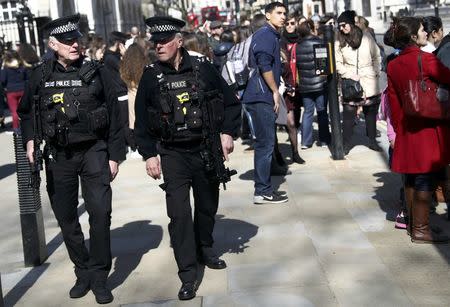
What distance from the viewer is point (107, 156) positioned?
17.4ft

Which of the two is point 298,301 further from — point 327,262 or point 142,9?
point 142,9

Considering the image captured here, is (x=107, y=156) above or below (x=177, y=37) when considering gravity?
below

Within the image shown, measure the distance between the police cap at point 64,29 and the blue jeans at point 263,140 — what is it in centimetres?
278

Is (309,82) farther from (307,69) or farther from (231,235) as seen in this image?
(231,235)

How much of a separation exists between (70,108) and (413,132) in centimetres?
Answer: 259

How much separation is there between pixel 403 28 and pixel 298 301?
229 cm

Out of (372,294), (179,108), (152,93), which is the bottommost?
(372,294)

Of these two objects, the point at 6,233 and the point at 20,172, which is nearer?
the point at 20,172

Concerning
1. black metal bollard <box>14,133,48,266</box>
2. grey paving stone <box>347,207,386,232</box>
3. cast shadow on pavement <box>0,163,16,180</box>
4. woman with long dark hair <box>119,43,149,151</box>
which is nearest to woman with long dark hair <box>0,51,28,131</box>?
cast shadow on pavement <box>0,163,16,180</box>

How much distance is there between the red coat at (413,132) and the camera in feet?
18.8

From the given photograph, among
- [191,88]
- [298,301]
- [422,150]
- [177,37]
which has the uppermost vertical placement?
[177,37]

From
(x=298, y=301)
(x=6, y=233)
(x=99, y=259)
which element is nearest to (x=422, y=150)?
(x=298, y=301)

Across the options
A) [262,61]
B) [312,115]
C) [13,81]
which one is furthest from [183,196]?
[13,81]

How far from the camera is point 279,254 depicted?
5961 millimetres
